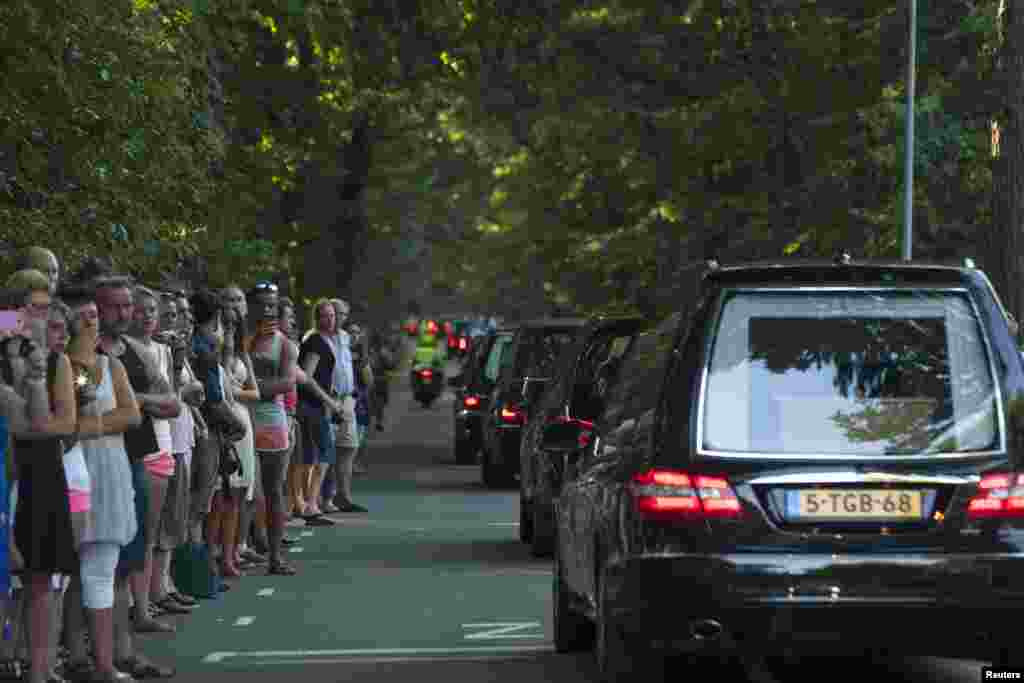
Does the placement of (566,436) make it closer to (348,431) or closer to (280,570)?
(280,570)

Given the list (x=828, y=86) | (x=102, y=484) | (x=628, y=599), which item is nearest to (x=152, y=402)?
(x=102, y=484)

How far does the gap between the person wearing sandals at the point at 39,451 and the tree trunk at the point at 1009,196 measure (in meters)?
13.2

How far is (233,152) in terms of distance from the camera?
29219mm

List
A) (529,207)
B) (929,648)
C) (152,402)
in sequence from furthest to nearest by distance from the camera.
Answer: (529,207) → (152,402) → (929,648)

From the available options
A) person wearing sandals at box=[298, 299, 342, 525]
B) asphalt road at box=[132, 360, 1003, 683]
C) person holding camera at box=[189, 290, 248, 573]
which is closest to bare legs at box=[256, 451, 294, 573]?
asphalt road at box=[132, 360, 1003, 683]

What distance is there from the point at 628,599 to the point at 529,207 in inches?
1750

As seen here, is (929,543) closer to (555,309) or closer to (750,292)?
(750,292)

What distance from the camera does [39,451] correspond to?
1139 cm

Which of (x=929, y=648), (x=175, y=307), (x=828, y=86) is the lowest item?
(x=929, y=648)

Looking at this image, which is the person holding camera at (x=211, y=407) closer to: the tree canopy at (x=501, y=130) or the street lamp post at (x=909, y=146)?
the tree canopy at (x=501, y=130)

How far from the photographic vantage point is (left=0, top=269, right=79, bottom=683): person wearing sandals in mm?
11164

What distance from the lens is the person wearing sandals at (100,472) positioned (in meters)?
11.8

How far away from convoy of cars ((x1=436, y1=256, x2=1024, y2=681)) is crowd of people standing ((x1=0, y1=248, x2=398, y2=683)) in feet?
8.97

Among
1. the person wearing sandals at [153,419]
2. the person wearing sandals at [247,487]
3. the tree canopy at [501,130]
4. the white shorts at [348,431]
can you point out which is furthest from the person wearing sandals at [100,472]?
the white shorts at [348,431]
